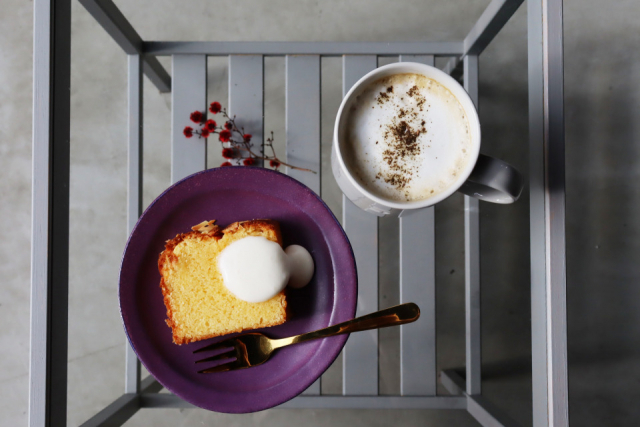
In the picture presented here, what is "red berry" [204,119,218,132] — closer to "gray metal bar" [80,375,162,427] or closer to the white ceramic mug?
the white ceramic mug

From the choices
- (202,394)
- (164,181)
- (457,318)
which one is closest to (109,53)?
(164,181)

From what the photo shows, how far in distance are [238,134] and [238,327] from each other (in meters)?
0.34

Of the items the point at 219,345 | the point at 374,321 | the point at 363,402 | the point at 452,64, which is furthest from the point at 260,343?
the point at 452,64

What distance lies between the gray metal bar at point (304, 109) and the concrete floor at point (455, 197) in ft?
1.16

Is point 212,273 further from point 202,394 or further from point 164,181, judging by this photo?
point 164,181

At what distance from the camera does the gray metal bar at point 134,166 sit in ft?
2.26

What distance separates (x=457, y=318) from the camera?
1.06 m

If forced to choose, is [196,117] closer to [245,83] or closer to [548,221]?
[245,83]

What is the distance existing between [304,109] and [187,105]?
0.20m

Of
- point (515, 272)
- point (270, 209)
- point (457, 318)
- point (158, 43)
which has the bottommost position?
point (457, 318)

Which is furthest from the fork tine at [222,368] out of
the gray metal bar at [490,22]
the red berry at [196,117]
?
the gray metal bar at [490,22]

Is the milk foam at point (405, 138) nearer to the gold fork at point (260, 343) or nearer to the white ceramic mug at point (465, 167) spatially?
the white ceramic mug at point (465, 167)

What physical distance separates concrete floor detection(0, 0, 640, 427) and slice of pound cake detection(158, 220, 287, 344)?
56 cm

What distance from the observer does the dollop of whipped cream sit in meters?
0.48
